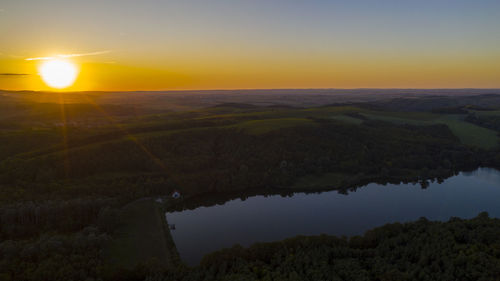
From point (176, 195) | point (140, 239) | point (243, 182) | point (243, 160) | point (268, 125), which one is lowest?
point (140, 239)

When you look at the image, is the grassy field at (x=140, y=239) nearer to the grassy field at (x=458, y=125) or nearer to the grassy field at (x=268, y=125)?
the grassy field at (x=268, y=125)

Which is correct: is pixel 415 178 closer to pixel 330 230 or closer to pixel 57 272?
pixel 330 230

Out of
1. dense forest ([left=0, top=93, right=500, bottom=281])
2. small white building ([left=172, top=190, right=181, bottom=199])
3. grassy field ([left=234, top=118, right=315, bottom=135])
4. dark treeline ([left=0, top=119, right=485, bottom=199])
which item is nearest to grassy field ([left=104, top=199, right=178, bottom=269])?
dense forest ([left=0, top=93, right=500, bottom=281])

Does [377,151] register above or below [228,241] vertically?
above

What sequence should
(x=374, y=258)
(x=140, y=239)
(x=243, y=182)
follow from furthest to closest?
(x=243, y=182)
(x=140, y=239)
(x=374, y=258)

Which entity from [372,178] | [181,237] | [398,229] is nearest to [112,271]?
[181,237]

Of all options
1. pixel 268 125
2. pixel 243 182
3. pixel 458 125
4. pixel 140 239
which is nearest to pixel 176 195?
pixel 243 182

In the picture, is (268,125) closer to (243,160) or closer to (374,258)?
(243,160)
